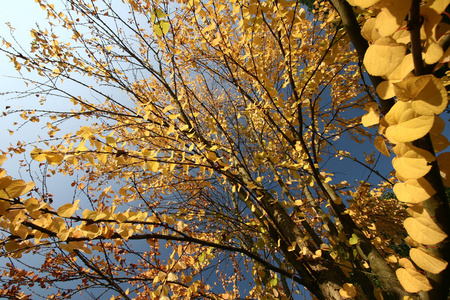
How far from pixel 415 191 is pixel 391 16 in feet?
1.34

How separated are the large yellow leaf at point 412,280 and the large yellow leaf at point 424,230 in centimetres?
19

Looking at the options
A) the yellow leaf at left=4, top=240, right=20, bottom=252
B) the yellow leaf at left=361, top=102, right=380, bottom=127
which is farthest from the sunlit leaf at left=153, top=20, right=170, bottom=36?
the yellow leaf at left=4, top=240, right=20, bottom=252

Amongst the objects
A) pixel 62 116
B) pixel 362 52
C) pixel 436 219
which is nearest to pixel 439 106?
pixel 436 219

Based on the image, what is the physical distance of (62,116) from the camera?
2.19 metres

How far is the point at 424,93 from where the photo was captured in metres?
0.37

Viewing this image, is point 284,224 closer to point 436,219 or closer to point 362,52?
point 436,219

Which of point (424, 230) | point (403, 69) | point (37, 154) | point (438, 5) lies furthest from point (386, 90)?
point (37, 154)

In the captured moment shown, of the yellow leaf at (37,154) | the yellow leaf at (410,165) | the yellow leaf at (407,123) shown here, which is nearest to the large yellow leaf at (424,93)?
the yellow leaf at (407,123)

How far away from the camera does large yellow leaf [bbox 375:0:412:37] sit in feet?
1.12

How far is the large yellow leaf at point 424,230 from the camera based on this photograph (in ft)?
1.62

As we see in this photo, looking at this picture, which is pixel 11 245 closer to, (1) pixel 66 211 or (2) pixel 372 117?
(1) pixel 66 211

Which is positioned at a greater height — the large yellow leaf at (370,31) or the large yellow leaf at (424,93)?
the large yellow leaf at (370,31)

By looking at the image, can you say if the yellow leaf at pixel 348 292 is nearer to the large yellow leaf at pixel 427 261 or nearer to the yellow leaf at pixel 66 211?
the large yellow leaf at pixel 427 261

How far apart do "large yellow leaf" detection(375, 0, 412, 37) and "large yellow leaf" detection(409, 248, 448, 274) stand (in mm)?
613
